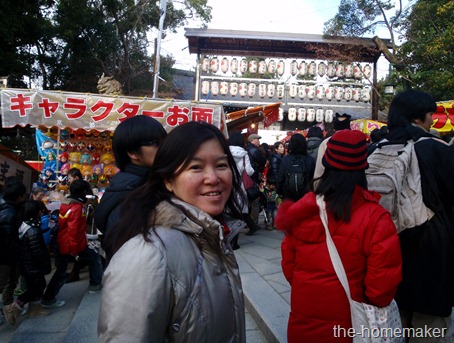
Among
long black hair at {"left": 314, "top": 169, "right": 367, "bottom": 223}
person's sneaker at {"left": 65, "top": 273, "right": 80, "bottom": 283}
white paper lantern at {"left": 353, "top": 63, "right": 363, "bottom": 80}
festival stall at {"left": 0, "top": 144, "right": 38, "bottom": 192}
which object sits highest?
white paper lantern at {"left": 353, "top": 63, "right": 363, "bottom": 80}

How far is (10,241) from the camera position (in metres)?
3.84

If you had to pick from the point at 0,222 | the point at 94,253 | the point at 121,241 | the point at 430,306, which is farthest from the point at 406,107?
the point at 94,253

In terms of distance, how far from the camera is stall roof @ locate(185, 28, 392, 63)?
49.4 feet

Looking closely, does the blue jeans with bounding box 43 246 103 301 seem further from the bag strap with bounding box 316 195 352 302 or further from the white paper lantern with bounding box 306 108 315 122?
the white paper lantern with bounding box 306 108 315 122

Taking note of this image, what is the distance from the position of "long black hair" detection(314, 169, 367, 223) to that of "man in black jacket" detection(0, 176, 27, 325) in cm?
336

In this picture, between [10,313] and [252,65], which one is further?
[252,65]

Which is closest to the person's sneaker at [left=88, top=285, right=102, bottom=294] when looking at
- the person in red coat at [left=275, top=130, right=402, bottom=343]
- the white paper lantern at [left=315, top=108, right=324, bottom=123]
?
the person in red coat at [left=275, top=130, right=402, bottom=343]

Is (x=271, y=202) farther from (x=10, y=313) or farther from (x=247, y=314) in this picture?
(x=10, y=313)

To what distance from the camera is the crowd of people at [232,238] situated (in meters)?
1.00

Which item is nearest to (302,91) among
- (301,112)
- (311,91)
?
(311,91)

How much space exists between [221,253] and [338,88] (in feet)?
52.5

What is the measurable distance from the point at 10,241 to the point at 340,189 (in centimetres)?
354

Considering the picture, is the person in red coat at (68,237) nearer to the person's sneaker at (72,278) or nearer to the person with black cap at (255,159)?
the person's sneaker at (72,278)

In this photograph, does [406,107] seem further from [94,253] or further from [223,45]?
[223,45]
